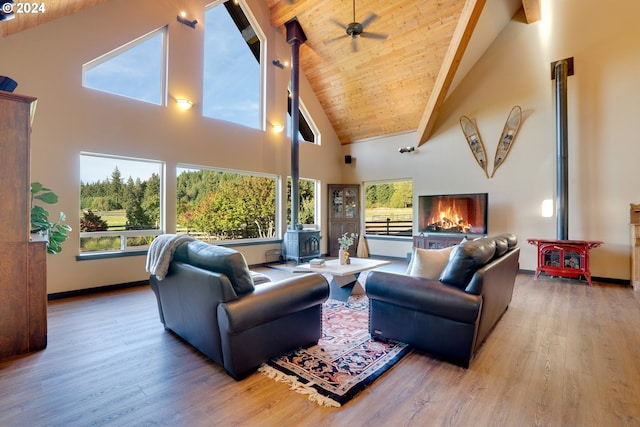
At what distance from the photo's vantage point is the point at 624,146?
15.8 ft

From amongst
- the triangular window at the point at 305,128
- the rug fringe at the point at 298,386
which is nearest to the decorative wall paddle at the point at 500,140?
the triangular window at the point at 305,128

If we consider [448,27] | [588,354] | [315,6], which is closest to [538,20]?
[448,27]

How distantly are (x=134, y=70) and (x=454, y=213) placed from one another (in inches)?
253

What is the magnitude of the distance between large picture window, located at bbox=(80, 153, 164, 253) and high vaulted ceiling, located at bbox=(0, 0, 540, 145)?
1.89 m

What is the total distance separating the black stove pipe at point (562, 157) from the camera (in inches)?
199

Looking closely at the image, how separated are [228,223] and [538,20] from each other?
7.12 metres

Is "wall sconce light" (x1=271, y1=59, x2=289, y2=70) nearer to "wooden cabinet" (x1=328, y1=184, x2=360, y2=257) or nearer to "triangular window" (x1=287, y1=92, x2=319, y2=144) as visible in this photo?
"triangular window" (x1=287, y1=92, x2=319, y2=144)

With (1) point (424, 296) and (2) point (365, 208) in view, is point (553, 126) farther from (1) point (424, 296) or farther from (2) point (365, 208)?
(1) point (424, 296)

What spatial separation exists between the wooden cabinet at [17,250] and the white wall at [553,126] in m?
6.64

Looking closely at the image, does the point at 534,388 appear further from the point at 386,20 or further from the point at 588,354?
the point at 386,20

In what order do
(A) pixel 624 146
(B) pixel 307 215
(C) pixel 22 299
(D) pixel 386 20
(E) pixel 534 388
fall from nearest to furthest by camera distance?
(E) pixel 534 388 → (C) pixel 22 299 → (A) pixel 624 146 → (D) pixel 386 20 → (B) pixel 307 215

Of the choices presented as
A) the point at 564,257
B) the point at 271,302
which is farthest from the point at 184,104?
the point at 564,257

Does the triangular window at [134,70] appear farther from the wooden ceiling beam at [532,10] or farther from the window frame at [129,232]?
the wooden ceiling beam at [532,10]

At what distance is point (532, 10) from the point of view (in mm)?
5293
